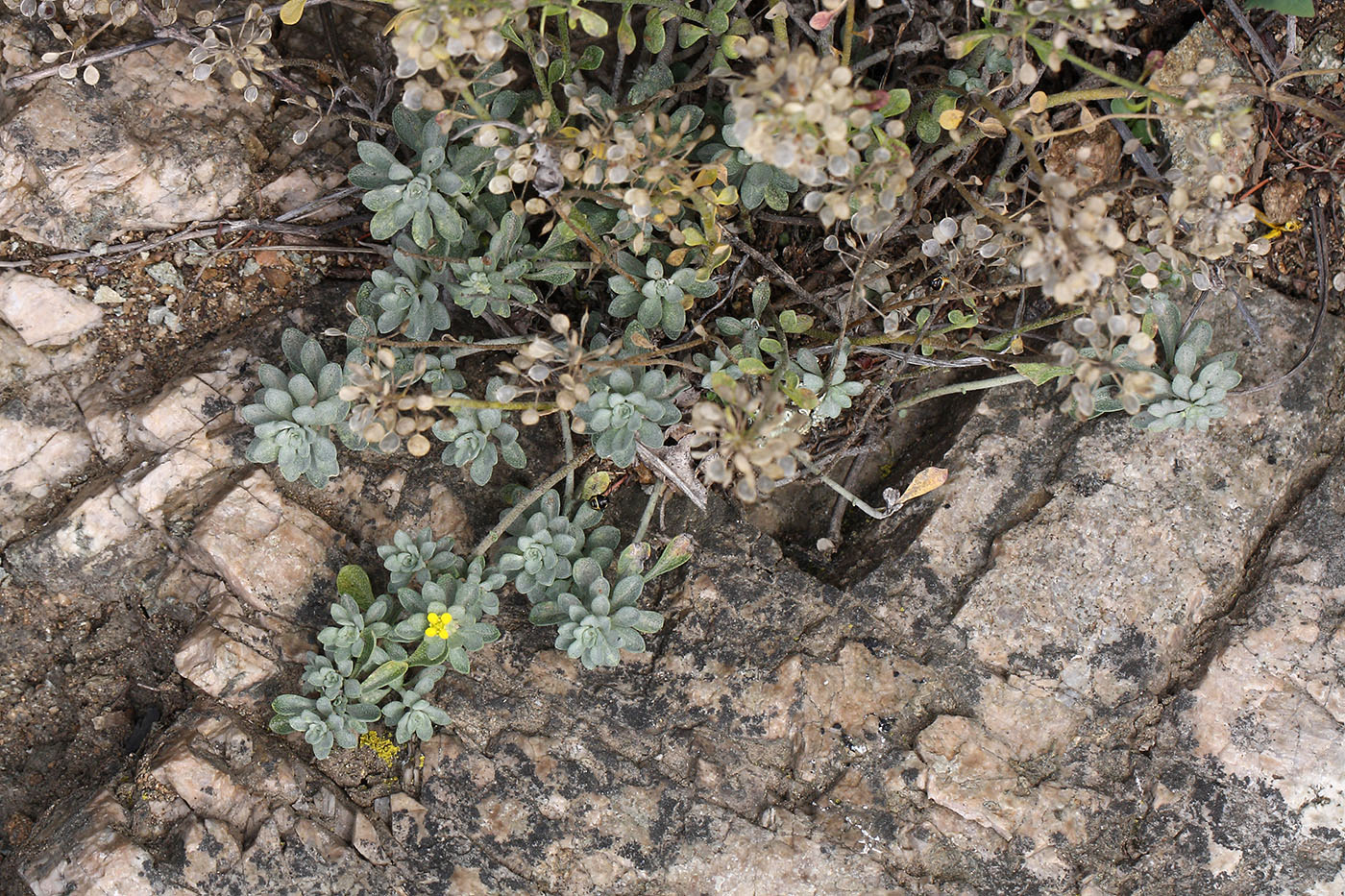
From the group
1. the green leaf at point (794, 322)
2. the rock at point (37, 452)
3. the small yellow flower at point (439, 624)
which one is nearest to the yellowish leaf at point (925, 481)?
the green leaf at point (794, 322)

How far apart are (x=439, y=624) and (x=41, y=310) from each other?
1889mm

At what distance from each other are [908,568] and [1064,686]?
0.64 metres

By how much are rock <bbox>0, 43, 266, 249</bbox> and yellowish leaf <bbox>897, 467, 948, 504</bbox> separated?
267 cm

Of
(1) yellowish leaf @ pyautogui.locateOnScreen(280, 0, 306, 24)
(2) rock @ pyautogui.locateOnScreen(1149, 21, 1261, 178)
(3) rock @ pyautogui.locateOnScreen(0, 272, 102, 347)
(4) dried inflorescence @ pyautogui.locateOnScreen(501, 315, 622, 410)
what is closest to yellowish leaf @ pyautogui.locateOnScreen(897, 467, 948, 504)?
(4) dried inflorescence @ pyautogui.locateOnScreen(501, 315, 622, 410)

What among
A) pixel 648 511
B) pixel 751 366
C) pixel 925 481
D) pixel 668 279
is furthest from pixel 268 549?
pixel 925 481

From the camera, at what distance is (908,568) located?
3467 millimetres

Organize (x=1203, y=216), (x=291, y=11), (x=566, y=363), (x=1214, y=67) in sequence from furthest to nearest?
(x=1214, y=67)
(x=291, y=11)
(x=566, y=363)
(x=1203, y=216)

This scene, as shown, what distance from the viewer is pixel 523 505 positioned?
329 cm

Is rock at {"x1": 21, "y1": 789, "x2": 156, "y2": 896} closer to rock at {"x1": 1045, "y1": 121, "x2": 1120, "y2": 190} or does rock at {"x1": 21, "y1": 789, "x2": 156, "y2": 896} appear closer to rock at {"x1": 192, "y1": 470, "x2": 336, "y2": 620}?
rock at {"x1": 192, "y1": 470, "x2": 336, "y2": 620}

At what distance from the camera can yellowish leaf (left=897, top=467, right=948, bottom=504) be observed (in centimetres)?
346

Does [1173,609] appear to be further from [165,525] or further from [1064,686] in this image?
[165,525]

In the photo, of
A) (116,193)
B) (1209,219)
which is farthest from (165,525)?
(1209,219)

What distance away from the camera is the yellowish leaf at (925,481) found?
346cm

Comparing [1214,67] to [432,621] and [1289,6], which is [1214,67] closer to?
[1289,6]
